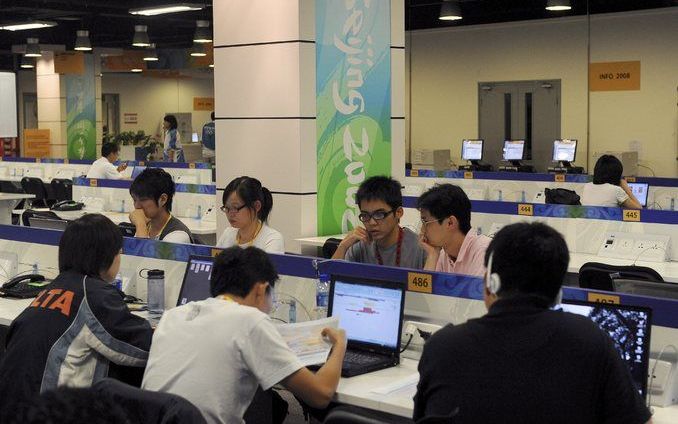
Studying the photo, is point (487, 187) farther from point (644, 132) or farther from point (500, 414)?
point (500, 414)

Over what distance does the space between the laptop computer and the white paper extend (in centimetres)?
17

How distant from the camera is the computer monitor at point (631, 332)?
10.7 ft

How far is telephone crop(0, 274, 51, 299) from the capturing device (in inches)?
207

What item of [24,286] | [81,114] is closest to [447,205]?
[24,286]

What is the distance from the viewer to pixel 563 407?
87.5 inches

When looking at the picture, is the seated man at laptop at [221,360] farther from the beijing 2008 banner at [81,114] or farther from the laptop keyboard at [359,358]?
the beijing 2008 banner at [81,114]

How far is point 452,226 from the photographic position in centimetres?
443

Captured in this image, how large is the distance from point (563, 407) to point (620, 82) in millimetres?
13166

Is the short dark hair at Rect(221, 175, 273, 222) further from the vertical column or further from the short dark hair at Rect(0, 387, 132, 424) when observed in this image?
the vertical column

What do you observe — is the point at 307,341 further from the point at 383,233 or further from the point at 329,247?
the point at 329,247

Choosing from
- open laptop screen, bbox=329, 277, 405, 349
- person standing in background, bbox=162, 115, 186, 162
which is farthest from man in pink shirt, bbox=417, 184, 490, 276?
person standing in background, bbox=162, 115, 186, 162

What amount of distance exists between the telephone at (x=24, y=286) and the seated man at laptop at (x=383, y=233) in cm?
175

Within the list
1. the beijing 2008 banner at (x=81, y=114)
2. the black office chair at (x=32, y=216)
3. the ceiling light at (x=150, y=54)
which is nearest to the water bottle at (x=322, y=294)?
the black office chair at (x=32, y=216)

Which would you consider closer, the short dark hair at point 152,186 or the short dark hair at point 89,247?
the short dark hair at point 89,247
